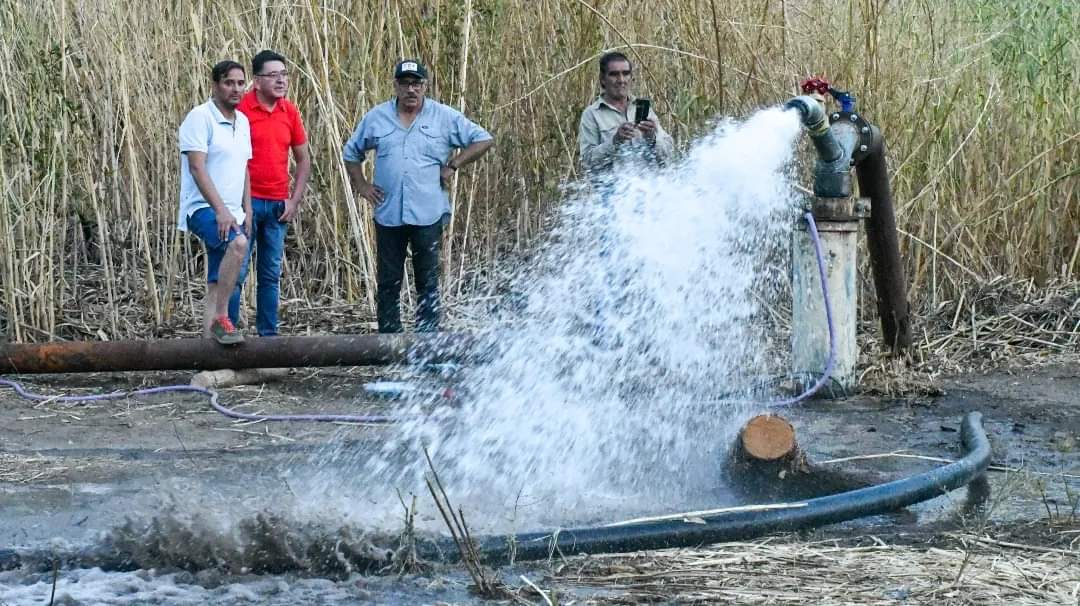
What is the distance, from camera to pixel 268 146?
7.37m

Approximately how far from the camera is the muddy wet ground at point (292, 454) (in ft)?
11.6

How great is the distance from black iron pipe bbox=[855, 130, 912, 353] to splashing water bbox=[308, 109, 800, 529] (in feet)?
1.51

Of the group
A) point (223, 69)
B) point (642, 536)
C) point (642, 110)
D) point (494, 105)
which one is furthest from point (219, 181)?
point (642, 536)

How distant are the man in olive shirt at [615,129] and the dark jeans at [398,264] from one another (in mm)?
921

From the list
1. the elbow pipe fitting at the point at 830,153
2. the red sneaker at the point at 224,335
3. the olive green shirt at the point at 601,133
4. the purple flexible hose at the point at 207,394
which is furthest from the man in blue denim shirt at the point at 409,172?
the elbow pipe fitting at the point at 830,153

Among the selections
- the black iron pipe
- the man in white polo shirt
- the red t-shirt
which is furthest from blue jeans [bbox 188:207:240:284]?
the black iron pipe

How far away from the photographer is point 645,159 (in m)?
6.90

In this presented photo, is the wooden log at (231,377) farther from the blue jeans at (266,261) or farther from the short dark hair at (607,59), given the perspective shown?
the short dark hair at (607,59)

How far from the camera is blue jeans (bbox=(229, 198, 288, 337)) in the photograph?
7.36 meters

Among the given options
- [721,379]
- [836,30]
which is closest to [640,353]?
[721,379]

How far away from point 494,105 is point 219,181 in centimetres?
191

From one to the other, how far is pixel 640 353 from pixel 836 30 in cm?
259

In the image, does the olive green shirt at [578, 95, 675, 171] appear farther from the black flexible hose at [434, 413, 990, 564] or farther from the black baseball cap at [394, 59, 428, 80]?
the black flexible hose at [434, 413, 990, 564]

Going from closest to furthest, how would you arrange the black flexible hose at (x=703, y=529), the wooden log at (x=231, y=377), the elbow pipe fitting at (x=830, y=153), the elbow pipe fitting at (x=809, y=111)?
1. the black flexible hose at (x=703, y=529)
2. the elbow pipe fitting at (x=809, y=111)
3. the elbow pipe fitting at (x=830, y=153)
4. the wooden log at (x=231, y=377)
